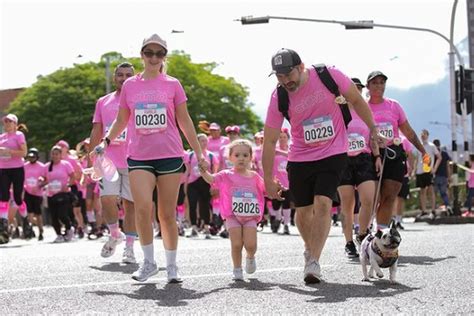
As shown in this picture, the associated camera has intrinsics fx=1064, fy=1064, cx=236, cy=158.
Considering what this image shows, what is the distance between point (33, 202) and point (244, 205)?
12192mm

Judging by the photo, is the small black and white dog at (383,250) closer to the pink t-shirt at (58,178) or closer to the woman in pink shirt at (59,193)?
the woman in pink shirt at (59,193)

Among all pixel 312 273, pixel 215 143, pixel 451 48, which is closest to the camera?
pixel 312 273

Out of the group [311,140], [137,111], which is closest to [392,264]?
Answer: [311,140]

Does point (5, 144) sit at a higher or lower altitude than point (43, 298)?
higher

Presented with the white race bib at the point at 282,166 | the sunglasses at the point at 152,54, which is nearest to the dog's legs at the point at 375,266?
the sunglasses at the point at 152,54

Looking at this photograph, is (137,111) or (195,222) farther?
(195,222)

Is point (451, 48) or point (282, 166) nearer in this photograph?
point (282, 166)

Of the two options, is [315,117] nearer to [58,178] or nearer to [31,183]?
[58,178]

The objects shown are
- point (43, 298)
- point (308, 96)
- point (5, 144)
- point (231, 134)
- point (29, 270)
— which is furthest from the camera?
point (231, 134)

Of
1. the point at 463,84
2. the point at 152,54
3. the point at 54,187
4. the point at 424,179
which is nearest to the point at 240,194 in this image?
the point at 152,54

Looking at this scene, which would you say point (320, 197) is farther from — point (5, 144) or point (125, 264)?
point (5, 144)

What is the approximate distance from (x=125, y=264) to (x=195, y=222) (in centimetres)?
785

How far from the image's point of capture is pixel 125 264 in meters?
10.9

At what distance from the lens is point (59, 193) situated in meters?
19.5
